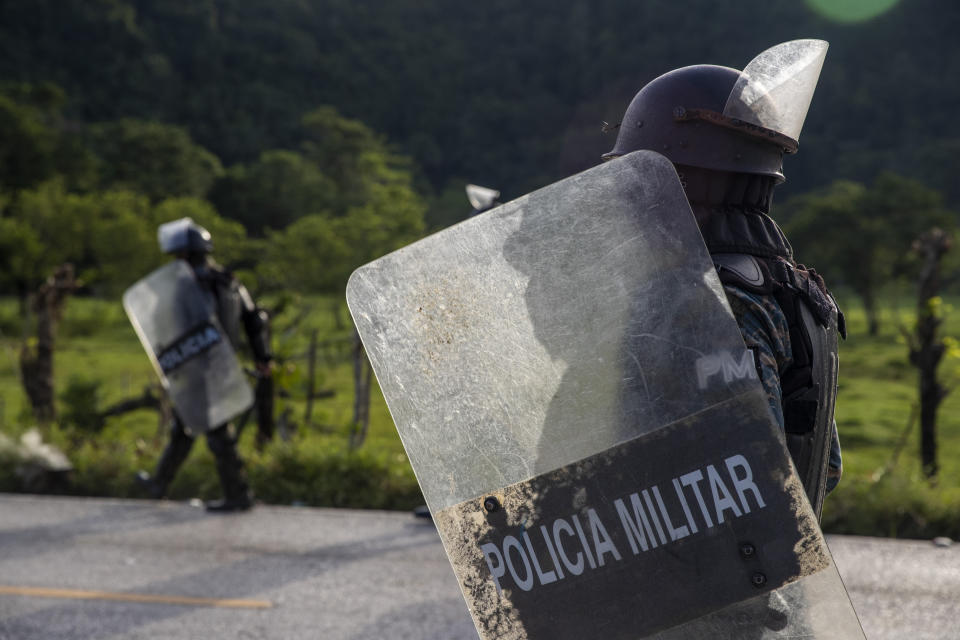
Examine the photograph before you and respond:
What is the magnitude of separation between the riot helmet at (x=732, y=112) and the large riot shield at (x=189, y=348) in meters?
4.48

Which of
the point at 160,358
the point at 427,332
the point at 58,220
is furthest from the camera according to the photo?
the point at 58,220

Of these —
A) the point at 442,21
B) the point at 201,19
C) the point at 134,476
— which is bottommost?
the point at 134,476

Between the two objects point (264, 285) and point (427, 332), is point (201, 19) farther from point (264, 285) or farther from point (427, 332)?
point (427, 332)

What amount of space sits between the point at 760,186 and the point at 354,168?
53.3m

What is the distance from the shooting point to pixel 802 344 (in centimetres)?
168

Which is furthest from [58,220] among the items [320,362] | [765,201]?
[765,201]

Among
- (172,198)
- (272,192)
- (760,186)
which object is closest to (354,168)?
(272,192)

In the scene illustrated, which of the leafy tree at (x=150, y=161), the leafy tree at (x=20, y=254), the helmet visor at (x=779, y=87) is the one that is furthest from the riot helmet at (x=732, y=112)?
the leafy tree at (x=150, y=161)

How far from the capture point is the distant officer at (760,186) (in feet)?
5.47

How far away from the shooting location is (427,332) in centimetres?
153

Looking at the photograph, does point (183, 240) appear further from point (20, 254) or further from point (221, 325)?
point (20, 254)

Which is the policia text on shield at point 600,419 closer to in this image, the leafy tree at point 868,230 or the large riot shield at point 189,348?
the large riot shield at point 189,348

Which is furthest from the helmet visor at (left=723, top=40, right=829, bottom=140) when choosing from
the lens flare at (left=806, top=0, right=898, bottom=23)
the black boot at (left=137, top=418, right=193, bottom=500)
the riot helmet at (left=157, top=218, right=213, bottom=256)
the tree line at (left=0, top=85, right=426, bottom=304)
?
the lens flare at (left=806, top=0, right=898, bottom=23)

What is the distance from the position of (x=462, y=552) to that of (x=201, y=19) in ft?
235
